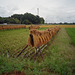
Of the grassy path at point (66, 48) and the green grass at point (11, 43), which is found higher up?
the green grass at point (11, 43)

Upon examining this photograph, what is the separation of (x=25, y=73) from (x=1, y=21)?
183ft

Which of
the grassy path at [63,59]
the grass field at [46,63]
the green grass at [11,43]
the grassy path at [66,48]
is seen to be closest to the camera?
the grass field at [46,63]

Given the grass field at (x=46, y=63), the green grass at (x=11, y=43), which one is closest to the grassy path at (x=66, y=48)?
the grass field at (x=46, y=63)

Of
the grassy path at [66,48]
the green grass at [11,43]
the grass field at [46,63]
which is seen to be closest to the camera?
the grass field at [46,63]

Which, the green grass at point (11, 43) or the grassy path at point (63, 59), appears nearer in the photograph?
the grassy path at point (63, 59)

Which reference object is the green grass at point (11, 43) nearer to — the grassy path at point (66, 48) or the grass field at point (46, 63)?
the grass field at point (46, 63)

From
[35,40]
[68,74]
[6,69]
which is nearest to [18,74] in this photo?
[6,69]

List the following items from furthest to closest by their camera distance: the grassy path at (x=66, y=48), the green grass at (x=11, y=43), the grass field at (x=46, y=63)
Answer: the green grass at (x=11, y=43) → the grassy path at (x=66, y=48) → the grass field at (x=46, y=63)

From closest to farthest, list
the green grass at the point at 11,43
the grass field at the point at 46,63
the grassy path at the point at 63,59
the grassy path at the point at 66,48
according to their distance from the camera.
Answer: the grass field at the point at 46,63, the grassy path at the point at 63,59, the grassy path at the point at 66,48, the green grass at the point at 11,43

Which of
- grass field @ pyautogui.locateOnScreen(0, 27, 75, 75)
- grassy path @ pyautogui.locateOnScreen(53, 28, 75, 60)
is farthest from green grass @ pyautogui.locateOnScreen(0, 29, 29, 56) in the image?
grassy path @ pyautogui.locateOnScreen(53, 28, 75, 60)

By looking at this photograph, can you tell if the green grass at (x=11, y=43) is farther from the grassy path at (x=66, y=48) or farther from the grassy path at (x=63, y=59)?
the grassy path at (x=66, y=48)

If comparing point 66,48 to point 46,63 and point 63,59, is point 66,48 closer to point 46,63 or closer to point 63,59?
point 63,59

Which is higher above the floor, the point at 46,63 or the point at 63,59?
the point at 46,63

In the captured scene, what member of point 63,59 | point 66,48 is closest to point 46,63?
point 63,59
